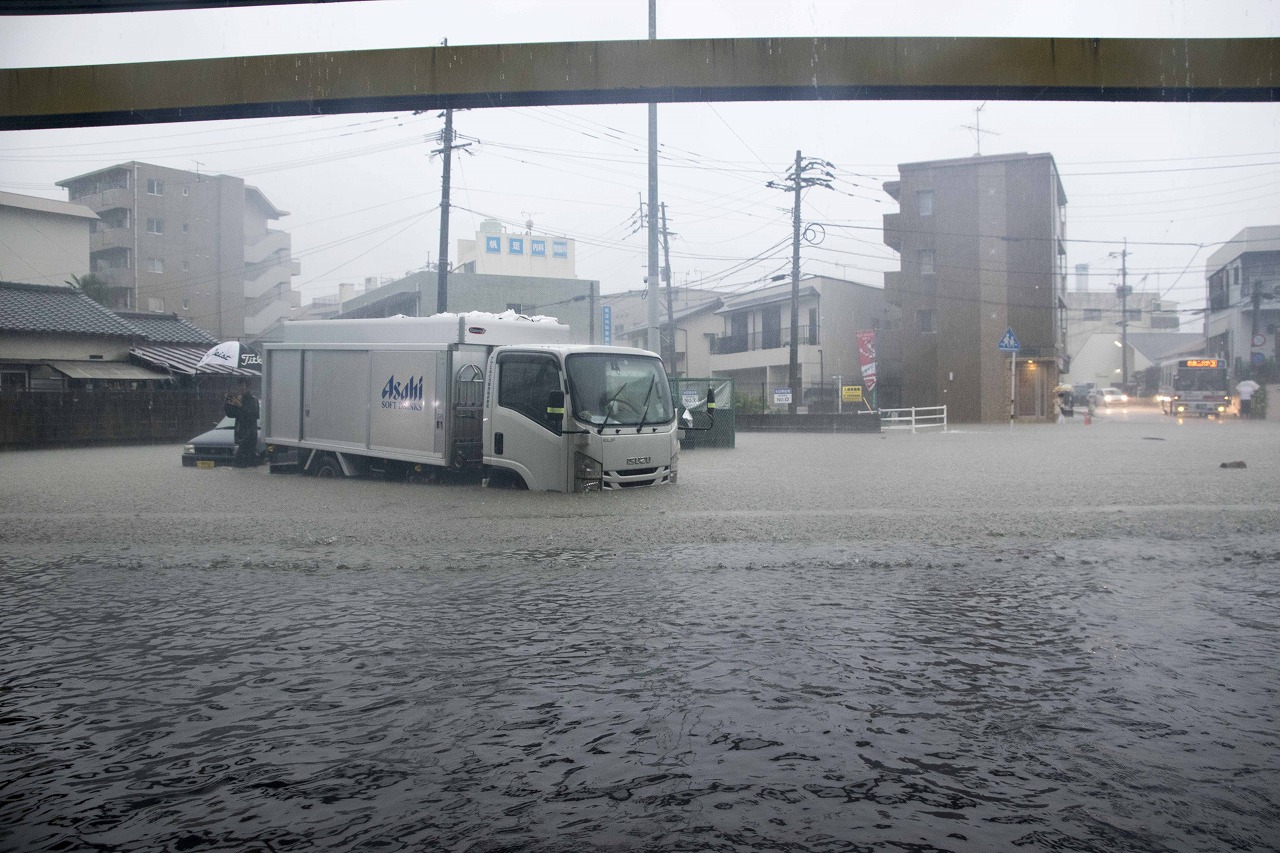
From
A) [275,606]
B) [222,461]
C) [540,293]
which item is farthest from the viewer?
[540,293]

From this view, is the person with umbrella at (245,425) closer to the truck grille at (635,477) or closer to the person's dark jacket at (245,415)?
the person's dark jacket at (245,415)

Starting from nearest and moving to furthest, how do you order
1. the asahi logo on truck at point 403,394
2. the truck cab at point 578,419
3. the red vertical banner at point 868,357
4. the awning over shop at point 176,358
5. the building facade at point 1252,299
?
the truck cab at point 578,419 → the asahi logo on truck at point 403,394 → the awning over shop at point 176,358 → the red vertical banner at point 868,357 → the building facade at point 1252,299

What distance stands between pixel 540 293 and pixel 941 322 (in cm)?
2480

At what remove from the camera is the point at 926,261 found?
50.8 metres

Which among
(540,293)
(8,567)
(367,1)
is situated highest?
(540,293)

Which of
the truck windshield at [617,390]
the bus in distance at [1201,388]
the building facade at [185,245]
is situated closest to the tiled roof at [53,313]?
the building facade at [185,245]

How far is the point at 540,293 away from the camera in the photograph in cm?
6225

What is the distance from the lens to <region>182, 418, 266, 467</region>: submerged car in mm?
21469

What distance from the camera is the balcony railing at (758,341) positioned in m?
52.5

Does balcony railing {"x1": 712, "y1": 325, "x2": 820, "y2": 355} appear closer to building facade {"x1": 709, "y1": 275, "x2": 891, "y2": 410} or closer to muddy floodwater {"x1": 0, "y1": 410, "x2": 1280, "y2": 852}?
building facade {"x1": 709, "y1": 275, "x2": 891, "y2": 410}

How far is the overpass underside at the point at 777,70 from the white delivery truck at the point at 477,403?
257 inches

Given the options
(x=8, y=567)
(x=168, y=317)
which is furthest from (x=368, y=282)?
(x=8, y=567)

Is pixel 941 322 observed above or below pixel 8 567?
above

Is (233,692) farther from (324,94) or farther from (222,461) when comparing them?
(222,461)
